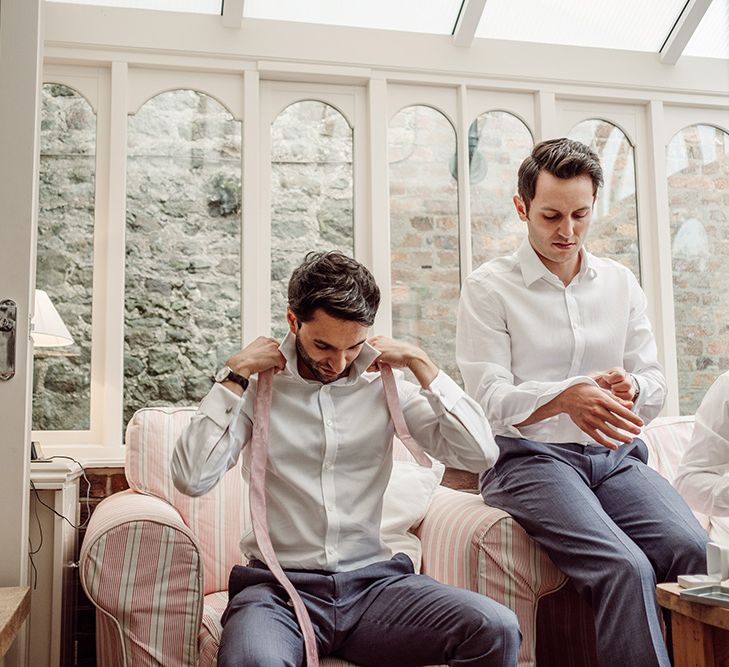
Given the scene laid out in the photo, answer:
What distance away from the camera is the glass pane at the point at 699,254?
3.64 metres

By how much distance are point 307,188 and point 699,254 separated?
1.70 m

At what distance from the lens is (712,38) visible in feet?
12.1

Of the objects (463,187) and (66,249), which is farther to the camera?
(463,187)

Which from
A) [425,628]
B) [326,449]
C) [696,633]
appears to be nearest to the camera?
[696,633]

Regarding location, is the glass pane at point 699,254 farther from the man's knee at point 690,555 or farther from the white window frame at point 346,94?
the man's knee at point 690,555

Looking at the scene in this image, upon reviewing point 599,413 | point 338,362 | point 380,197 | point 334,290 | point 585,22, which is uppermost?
point 585,22

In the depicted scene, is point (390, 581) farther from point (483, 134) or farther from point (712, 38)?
point (712, 38)

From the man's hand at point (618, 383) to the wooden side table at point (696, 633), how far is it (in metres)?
0.56

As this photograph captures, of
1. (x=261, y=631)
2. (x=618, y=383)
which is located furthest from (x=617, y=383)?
(x=261, y=631)

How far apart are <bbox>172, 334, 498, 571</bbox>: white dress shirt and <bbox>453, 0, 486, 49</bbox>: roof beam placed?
1.93 meters

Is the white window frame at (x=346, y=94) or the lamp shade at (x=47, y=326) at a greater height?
the white window frame at (x=346, y=94)

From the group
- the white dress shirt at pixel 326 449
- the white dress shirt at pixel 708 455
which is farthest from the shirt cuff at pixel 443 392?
the white dress shirt at pixel 708 455

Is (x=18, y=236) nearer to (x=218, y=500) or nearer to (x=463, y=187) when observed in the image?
(x=218, y=500)

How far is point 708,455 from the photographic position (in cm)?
221
